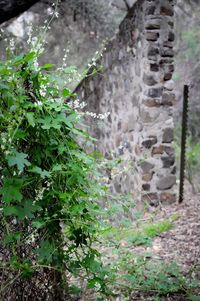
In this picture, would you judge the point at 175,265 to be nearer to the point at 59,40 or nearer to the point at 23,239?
the point at 23,239

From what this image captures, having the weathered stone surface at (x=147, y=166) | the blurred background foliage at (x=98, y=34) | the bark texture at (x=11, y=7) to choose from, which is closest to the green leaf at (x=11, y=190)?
the weathered stone surface at (x=147, y=166)

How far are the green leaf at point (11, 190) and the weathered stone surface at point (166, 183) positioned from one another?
4084mm

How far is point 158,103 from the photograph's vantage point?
19.7 feet

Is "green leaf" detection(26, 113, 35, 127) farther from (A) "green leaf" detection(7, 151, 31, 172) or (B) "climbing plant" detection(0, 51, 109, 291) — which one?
(A) "green leaf" detection(7, 151, 31, 172)

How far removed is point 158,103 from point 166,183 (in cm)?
102

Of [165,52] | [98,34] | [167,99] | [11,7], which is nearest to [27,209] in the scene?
[167,99]

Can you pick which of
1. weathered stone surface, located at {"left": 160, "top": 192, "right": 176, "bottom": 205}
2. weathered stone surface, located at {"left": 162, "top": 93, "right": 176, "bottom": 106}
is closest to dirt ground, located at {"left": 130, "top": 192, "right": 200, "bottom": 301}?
weathered stone surface, located at {"left": 160, "top": 192, "right": 176, "bottom": 205}

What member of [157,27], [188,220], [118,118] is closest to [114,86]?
[118,118]

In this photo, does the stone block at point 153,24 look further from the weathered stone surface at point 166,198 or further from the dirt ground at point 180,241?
the dirt ground at point 180,241

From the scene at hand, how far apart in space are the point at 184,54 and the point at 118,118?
7166 millimetres

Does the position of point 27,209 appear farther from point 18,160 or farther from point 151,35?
point 151,35

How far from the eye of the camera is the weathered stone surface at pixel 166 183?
6.05m

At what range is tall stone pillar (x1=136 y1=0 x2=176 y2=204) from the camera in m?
5.93

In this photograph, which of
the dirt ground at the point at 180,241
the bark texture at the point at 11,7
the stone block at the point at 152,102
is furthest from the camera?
the bark texture at the point at 11,7
